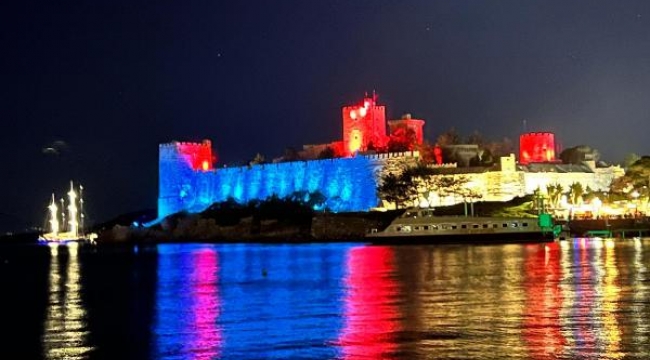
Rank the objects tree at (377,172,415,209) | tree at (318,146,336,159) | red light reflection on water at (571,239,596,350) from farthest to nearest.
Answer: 1. tree at (318,146,336,159)
2. tree at (377,172,415,209)
3. red light reflection on water at (571,239,596,350)

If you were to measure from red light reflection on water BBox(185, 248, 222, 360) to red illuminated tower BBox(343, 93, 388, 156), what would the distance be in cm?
2980

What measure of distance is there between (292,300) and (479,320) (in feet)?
13.8

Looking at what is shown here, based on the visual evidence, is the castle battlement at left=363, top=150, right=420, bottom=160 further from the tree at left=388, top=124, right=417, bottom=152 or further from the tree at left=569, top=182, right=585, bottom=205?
the tree at left=569, top=182, right=585, bottom=205

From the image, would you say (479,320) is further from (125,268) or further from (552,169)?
(552,169)

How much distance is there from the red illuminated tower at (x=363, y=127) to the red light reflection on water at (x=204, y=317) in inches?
1173

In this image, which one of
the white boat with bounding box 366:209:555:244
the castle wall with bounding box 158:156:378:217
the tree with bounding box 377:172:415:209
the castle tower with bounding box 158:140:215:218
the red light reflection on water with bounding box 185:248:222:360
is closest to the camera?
the red light reflection on water with bounding box 185:248:222:360

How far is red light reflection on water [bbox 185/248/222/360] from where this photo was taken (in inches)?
373

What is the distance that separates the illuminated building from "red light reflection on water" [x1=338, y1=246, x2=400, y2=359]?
111 feet

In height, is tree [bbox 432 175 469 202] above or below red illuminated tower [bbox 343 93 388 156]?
below

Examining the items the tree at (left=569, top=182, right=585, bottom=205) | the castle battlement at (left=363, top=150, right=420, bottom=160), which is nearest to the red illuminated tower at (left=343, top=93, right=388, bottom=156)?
the castle battlement at (left=363, top=150, right=420, bottom=160)

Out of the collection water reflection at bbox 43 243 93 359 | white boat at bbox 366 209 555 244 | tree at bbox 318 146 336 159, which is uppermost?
tree at bbox 318 146 336 159

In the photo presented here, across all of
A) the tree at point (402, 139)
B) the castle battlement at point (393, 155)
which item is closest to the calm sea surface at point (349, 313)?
the castle battlement at point (393, 155)

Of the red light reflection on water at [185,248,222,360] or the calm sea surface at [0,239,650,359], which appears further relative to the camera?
the red light reflection on water at [185,248,222,360]

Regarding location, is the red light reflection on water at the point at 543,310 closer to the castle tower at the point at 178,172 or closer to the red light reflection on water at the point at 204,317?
the red light reflection on water at the point at 204,317
